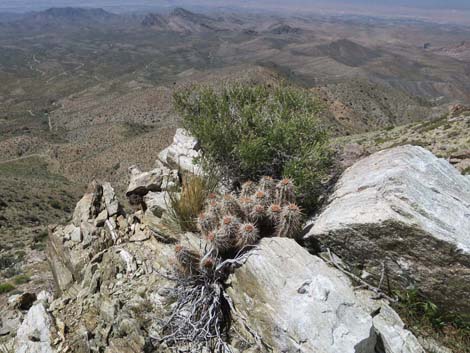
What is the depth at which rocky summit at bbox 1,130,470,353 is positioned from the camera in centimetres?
473

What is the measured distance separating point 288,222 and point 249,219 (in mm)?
691

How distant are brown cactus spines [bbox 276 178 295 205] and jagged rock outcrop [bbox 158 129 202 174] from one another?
3317mm

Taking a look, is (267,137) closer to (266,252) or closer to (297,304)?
(266,252)

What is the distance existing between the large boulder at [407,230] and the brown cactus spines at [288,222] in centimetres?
42

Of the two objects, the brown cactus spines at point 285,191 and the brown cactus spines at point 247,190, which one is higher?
the brown cactus spines at point 285,191

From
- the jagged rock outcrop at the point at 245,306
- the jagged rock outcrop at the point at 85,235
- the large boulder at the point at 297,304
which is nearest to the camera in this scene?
the large boulder at the point at 297,304

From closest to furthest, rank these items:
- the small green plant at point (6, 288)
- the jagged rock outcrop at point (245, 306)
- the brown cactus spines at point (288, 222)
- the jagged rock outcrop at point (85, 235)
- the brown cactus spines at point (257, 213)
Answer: the jagged rock outcrop at point (245, 306), the brown cactus spines at point (288, 222), the brown cactus spines at point (257, 213), the jagged rock outcrop at point (85, 235), the small green plant at point (6, 288)

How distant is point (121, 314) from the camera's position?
18.8 ft

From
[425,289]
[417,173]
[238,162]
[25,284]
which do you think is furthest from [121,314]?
[25,284]

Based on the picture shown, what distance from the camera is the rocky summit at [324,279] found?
473 centimetres

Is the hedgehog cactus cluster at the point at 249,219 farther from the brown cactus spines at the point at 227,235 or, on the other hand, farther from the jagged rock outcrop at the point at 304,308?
the jagged rock outcrop at the point at 304,308

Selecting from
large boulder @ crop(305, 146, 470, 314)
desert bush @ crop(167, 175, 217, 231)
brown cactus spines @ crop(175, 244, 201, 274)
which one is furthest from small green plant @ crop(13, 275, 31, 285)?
large boulder @ crop(305, 146, 470, 314)

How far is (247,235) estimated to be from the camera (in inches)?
220

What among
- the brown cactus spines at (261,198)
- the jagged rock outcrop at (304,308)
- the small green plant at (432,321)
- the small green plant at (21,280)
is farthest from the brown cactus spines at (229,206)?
the small green plant at (21,280)
